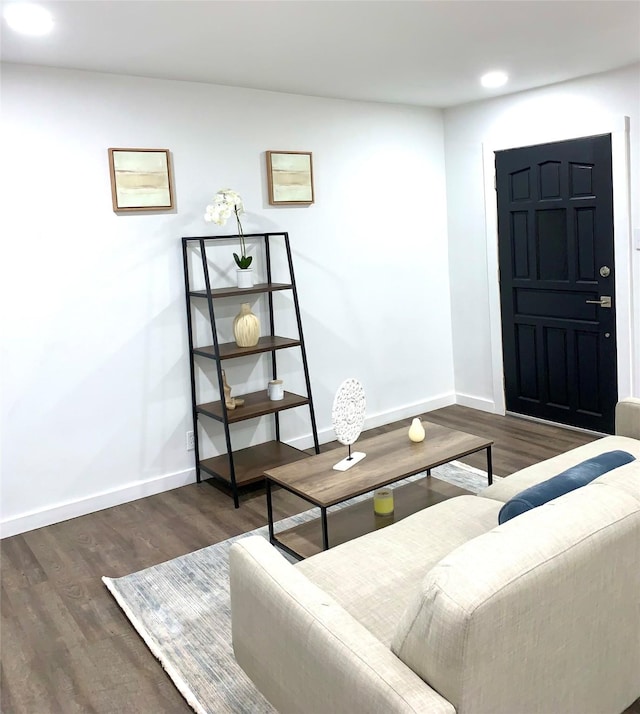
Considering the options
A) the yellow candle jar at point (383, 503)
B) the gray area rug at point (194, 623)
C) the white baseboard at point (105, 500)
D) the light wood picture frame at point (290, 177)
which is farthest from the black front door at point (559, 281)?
the gray area rug at point (194, 623)

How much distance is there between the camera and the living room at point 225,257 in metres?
3.53

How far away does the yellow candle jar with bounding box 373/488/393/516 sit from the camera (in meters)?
3.02

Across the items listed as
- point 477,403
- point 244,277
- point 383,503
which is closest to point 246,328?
point 244,277

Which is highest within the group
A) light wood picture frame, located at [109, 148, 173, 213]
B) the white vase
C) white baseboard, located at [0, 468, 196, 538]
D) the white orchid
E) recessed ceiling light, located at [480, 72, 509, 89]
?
recessed ceiling light, located at [480, 72, 509, 89]

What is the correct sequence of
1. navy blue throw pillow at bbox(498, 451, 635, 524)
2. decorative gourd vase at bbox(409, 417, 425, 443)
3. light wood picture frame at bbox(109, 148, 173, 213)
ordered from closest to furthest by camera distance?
navy blue throw pillow at bbox(498, 451, 635, 524)
decorative gourd vase at bbox(409, 417, 425, 443)
light wood picture frame at bbox(109, 148, 173, 213)

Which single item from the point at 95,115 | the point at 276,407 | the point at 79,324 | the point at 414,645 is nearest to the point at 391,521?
the point at 276,407

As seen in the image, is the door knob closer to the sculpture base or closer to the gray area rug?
the sculpture base

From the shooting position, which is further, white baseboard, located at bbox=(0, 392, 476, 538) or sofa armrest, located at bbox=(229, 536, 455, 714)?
white baseboard, located at bbox=(0, 392, 476, 538)

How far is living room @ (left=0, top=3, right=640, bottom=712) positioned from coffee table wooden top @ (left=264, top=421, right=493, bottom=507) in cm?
81

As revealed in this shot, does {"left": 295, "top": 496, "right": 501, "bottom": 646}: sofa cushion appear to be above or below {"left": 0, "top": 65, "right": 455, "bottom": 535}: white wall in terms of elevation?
below

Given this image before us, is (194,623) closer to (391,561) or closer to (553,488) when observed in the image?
(391,561)

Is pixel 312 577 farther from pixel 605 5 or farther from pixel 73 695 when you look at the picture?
pixel 605 5

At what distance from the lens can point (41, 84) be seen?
3.42 m

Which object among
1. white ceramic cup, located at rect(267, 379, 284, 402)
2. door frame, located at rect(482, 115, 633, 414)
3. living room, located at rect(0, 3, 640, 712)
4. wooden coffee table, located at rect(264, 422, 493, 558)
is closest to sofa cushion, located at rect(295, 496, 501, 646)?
wooden coffee table, located at rect(264, 422, 493, 558)
